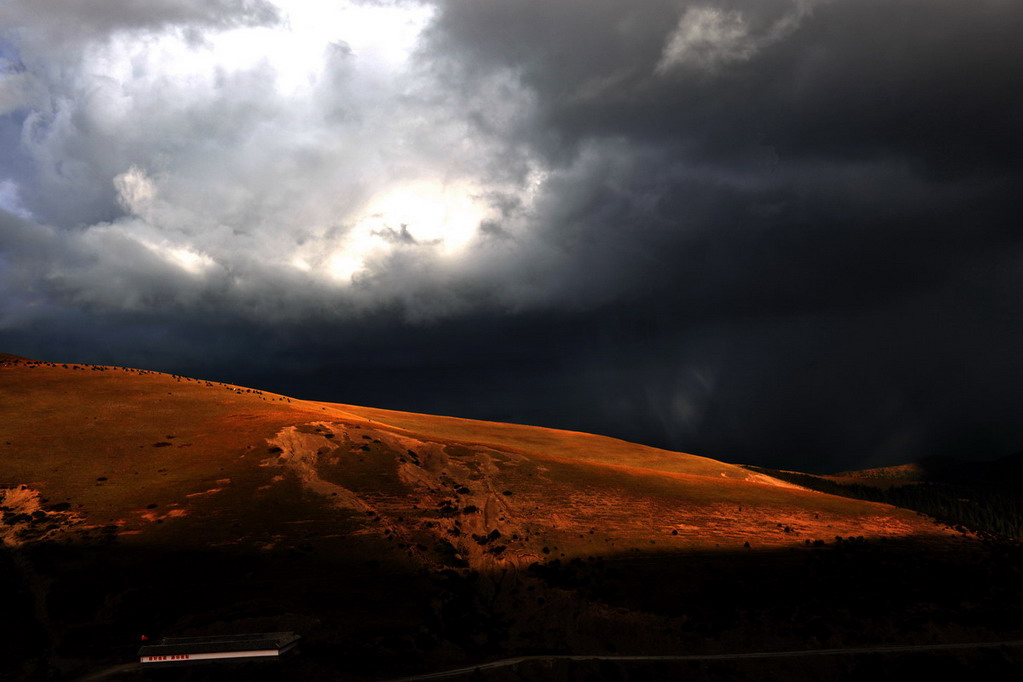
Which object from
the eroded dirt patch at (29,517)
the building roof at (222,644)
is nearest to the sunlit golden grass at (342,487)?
the eroded dirt patch at (29,517)

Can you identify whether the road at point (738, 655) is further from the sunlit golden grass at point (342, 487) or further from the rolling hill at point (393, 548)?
the sunlit golden grass at point (342, 487)

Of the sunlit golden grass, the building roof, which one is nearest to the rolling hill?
the sunlit golden grass

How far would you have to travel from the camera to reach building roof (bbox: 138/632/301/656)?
42.7m

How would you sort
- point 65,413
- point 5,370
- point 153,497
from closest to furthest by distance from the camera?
point 153,497
point 65,413
point 5,370

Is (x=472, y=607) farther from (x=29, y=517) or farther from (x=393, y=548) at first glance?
(x=29, y=517)

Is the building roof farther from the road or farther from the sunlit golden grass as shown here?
the road

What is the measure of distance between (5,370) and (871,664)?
444ft

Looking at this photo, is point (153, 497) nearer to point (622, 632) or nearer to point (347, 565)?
point (347, 565)

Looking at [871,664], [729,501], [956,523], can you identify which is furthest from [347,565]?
[956,523]

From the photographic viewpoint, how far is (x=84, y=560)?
54188 millimetres

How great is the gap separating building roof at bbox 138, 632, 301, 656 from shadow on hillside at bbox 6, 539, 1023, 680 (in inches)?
49.9

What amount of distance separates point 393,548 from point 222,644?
20.0m

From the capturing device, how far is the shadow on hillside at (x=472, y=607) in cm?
4609

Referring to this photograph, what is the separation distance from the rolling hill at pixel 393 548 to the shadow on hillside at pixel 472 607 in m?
0.22
